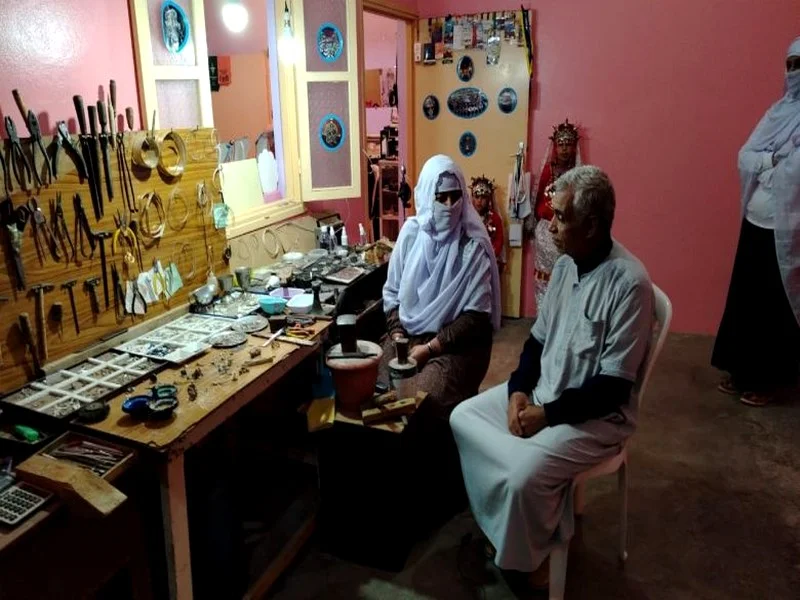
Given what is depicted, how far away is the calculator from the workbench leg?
27cm

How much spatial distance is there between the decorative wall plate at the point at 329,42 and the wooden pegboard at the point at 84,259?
3.16ft

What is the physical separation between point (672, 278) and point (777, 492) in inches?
73.4

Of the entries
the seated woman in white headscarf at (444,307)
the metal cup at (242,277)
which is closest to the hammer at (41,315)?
the metal cup at (242,277)

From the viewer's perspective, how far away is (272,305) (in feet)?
7.69

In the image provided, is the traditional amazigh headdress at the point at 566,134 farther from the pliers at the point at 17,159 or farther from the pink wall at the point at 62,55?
the pliers at the point at 17,159

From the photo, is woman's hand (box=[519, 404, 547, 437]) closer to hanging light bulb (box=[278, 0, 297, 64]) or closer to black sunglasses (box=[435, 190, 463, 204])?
black sunglasses (box=[435, 190, 463, 204])

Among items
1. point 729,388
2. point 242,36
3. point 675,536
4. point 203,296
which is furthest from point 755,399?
point 242,36

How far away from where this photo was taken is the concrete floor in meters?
2.06

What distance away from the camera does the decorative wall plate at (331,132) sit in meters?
3.26

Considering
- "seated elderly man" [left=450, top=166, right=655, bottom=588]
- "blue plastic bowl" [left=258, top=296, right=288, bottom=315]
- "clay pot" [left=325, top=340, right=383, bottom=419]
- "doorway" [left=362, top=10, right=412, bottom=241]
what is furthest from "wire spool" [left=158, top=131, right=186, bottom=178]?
"doorway" [left=362, top=10, right=412, bottom=241]

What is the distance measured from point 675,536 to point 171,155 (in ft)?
7.41

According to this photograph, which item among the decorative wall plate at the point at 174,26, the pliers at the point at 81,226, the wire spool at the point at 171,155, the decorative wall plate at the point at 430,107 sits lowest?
the pliers at the point at 81,226

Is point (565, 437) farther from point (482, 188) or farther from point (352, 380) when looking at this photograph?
point (482, 188)

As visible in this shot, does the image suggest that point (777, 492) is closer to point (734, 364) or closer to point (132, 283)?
point (734, 364)
